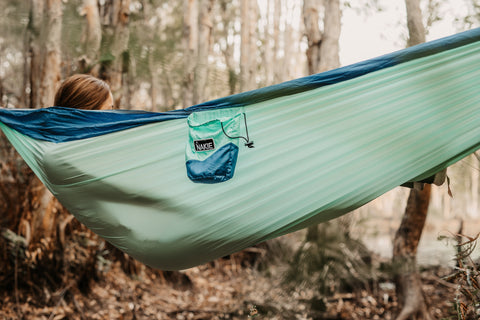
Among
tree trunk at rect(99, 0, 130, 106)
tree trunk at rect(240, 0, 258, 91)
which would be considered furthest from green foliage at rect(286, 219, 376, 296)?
tree trunk at rect(240, 0, 258, 91)

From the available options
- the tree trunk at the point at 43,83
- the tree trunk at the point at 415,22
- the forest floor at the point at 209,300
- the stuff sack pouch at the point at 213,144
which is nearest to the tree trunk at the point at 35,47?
the tree trunk at the point at 43,83

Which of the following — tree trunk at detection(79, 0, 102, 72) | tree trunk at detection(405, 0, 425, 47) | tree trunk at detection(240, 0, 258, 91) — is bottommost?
tree trunk at detection(405, 0, 425, 47)

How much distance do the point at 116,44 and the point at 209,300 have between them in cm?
236

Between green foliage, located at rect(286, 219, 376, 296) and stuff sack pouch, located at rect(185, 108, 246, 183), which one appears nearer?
stuff sack pouch, located at rect(185, 108, 246, 183)

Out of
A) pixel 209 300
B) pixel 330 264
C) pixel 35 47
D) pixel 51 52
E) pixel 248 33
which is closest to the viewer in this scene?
pixel 51 52

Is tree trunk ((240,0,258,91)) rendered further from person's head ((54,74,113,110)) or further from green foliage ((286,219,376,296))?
person's head ((54,74,113,110))

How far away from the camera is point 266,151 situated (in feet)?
5.23

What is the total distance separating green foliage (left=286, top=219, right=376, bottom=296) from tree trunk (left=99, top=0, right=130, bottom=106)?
2007 millimetres

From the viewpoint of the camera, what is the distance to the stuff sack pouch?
156 centimetres

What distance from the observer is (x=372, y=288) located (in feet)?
12.6

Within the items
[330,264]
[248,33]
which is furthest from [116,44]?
[248,33]

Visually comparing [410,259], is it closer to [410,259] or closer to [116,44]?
[410,259]

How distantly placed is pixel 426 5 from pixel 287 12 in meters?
6.67

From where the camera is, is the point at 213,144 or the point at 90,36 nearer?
the point at 213,144
